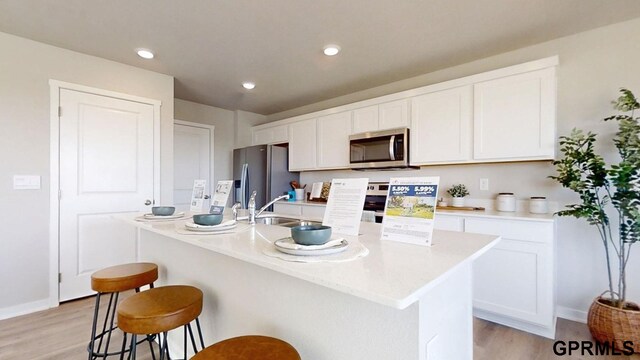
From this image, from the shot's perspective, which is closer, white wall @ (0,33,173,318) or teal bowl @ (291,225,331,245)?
teal bowl @ (291,225,331,245)

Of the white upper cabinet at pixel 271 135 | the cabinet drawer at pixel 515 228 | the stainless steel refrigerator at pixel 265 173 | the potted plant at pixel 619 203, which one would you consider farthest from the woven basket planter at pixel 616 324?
the white upper cabinet at pixel 271 135

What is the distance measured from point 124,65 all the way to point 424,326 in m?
3.69

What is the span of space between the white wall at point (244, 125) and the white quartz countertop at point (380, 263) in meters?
3.71

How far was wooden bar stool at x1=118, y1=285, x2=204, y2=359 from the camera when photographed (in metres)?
1.21

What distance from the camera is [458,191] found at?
3014mm

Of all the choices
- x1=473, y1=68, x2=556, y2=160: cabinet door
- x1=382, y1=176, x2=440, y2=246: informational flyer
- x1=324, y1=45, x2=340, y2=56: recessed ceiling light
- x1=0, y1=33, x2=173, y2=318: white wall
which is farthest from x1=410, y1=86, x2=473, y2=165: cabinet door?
x1=0, y1=33, x2=173, y2=318: white wall

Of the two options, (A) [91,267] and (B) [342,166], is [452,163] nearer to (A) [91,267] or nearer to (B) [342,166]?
(B) [342,166]

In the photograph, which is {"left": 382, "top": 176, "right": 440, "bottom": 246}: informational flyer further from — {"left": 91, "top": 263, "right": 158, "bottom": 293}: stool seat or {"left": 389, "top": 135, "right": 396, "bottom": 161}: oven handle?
{"left": 389, "top": 135, "right": 396, "bottom": 161}: oven handle

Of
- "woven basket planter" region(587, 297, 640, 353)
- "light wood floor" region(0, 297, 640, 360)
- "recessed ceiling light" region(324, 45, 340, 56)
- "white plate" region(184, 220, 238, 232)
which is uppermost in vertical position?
"recessed ceiling light" region(324, 45, 340, 56)

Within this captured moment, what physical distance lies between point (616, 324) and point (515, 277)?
0.59 m

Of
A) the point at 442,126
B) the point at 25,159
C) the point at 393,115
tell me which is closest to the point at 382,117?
the point at 393,115

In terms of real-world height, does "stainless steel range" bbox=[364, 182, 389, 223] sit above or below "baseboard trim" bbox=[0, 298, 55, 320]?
above

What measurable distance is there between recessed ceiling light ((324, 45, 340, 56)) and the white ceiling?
0.23 feet

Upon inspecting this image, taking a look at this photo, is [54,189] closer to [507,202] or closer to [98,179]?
[98,179]
